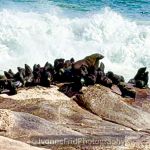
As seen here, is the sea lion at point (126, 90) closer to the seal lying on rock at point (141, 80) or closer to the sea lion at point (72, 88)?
the seal lying on rock at point (141, 80)

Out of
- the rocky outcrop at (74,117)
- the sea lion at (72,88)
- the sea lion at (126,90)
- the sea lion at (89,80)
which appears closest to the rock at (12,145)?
the rocky outcrop at (74,117)

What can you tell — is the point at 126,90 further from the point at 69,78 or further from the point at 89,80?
the point at 69,78

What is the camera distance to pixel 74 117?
1471 centimetres

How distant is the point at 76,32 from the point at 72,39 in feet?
8.65

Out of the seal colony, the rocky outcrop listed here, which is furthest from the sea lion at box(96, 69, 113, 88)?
the rocky outcrop

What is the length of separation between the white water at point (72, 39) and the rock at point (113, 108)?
1829cm

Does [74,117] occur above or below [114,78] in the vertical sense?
below

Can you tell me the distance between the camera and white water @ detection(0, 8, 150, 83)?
131 feet

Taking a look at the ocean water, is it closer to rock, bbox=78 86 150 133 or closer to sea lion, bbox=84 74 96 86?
sea lion, bbox=84 74 96 86

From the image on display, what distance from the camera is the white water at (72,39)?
40.0 m

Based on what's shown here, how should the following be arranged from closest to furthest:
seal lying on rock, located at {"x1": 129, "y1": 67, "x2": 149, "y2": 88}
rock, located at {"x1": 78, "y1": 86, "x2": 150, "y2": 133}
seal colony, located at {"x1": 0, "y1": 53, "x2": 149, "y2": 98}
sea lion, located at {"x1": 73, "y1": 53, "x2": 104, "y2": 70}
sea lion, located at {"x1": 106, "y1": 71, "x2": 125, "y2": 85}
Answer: rock, located at {"x1": 78, "y1": 86, "x2": 150, "y2": 133} < seal colony, located at {"x1": 0, "y1": 53, "x2": 149, "y2": 98} < sea lion, located at {"x1": 106, "y1": 71, "x2": 125, "y2": 85} < sea lion, located at {"x1": 73, "y1": 53, "x2": 104, "y2": 70} < seal lying on rock, located at {"x1": 129, "y1": 67, "x2": 149, "y2": 88}

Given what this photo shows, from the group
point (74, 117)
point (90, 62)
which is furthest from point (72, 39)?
point (74, 117)

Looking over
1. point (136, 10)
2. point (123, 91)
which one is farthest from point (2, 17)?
point (123, 91)

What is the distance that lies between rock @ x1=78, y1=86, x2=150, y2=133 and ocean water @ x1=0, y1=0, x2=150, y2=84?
1865 cm
